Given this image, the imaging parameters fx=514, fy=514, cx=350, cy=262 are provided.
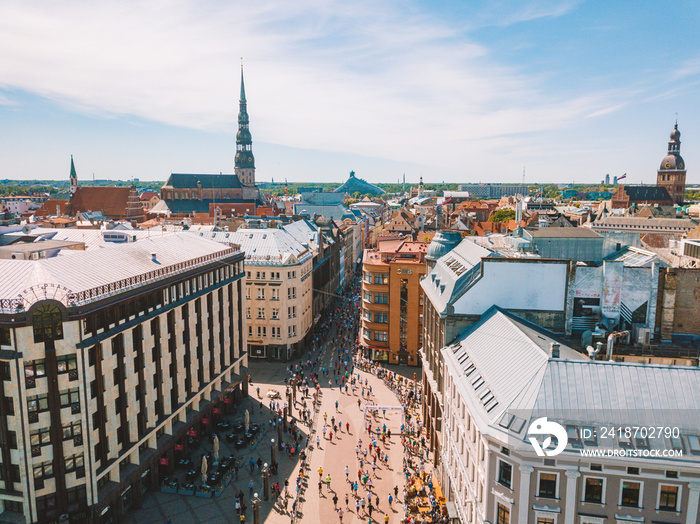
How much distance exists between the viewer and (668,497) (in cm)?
3044

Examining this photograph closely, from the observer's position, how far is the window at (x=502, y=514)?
32963mm

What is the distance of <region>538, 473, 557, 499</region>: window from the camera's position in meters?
31.6

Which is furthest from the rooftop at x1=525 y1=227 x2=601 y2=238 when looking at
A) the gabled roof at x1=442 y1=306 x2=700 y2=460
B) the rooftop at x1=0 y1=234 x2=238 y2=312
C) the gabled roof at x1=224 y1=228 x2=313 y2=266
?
the gabled roof at x1=224 y1=228 x2=313 y2=266

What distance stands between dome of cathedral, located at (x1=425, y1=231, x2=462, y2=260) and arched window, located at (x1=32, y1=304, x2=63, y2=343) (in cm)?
4667

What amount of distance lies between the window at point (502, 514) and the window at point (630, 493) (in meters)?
6.77

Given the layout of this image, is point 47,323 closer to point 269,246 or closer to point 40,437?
point 40,437

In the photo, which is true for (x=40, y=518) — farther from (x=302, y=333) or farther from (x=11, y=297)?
(x=302, y=333)

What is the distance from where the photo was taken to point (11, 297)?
123ft

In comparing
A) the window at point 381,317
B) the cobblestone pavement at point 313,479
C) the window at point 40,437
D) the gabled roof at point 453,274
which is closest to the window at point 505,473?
the cobblestone pavement at point 313,479

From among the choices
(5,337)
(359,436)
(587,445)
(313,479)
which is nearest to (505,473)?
(587,445)

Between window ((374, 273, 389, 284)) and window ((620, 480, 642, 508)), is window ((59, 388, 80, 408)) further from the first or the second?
window ((374, 273, 389, 284))

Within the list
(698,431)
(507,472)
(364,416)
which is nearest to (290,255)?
(364,416)

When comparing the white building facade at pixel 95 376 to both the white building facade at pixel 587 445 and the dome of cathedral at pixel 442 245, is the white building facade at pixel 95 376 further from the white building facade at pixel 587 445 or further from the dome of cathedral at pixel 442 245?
the dome of cathedral at pixel 442 245

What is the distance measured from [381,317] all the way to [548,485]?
50.9 meters
